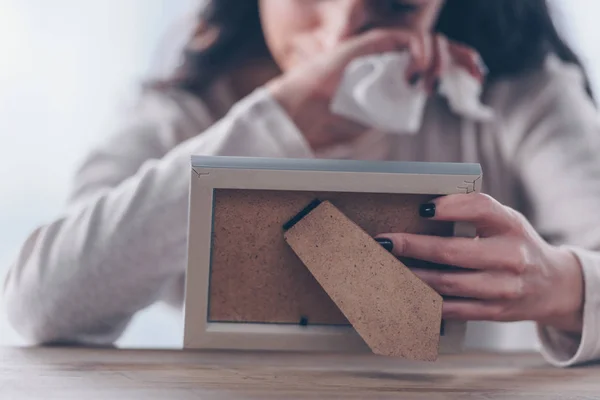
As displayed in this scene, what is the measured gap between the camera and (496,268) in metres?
0.61

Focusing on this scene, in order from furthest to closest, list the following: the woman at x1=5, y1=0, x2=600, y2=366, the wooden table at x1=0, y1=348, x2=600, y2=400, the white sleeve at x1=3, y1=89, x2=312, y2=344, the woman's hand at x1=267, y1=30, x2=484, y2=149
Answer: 1. the woman's hand at x1=267, y1=30, x2=484, y2=149
2. the white sleeve at x1=3, y1=89, x2=312, y2=344
3. the woman at x1=5, y1=0, x2=600, y2=366
4. the wooden table at x1=0, y1=348, x2=600, y2=400

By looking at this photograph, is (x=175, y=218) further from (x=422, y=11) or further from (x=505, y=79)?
(x=505, y=79)

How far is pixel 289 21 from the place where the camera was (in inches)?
41.7

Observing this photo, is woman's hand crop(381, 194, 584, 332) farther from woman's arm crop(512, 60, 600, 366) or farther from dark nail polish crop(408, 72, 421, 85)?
dark nail polish crop(408, 72, 421, 85)

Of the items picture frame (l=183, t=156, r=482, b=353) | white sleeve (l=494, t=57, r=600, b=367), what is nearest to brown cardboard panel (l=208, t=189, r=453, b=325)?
picture frame (l=183, t=156, r=482, b=353)

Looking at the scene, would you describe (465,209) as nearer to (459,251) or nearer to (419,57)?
(459,251)

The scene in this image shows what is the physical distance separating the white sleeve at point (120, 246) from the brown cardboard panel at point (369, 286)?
0.25 metres

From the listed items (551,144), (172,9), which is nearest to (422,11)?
(551,144)

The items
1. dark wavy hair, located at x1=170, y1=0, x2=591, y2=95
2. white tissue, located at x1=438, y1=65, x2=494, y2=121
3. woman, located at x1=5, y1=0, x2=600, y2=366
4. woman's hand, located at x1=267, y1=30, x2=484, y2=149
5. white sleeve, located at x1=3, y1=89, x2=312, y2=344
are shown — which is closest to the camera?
woman, located at x1=5, y1=0, x2=600, y2=366

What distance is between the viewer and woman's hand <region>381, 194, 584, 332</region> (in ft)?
1.88

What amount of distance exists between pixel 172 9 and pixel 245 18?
13cm

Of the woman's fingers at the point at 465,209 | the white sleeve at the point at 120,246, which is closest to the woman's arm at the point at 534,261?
the woman's fingers at the point at 465,209

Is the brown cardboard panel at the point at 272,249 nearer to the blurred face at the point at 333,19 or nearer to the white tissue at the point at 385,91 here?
the white tissue at the point at 385,91

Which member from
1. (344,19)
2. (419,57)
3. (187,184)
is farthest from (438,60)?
(187,184)
